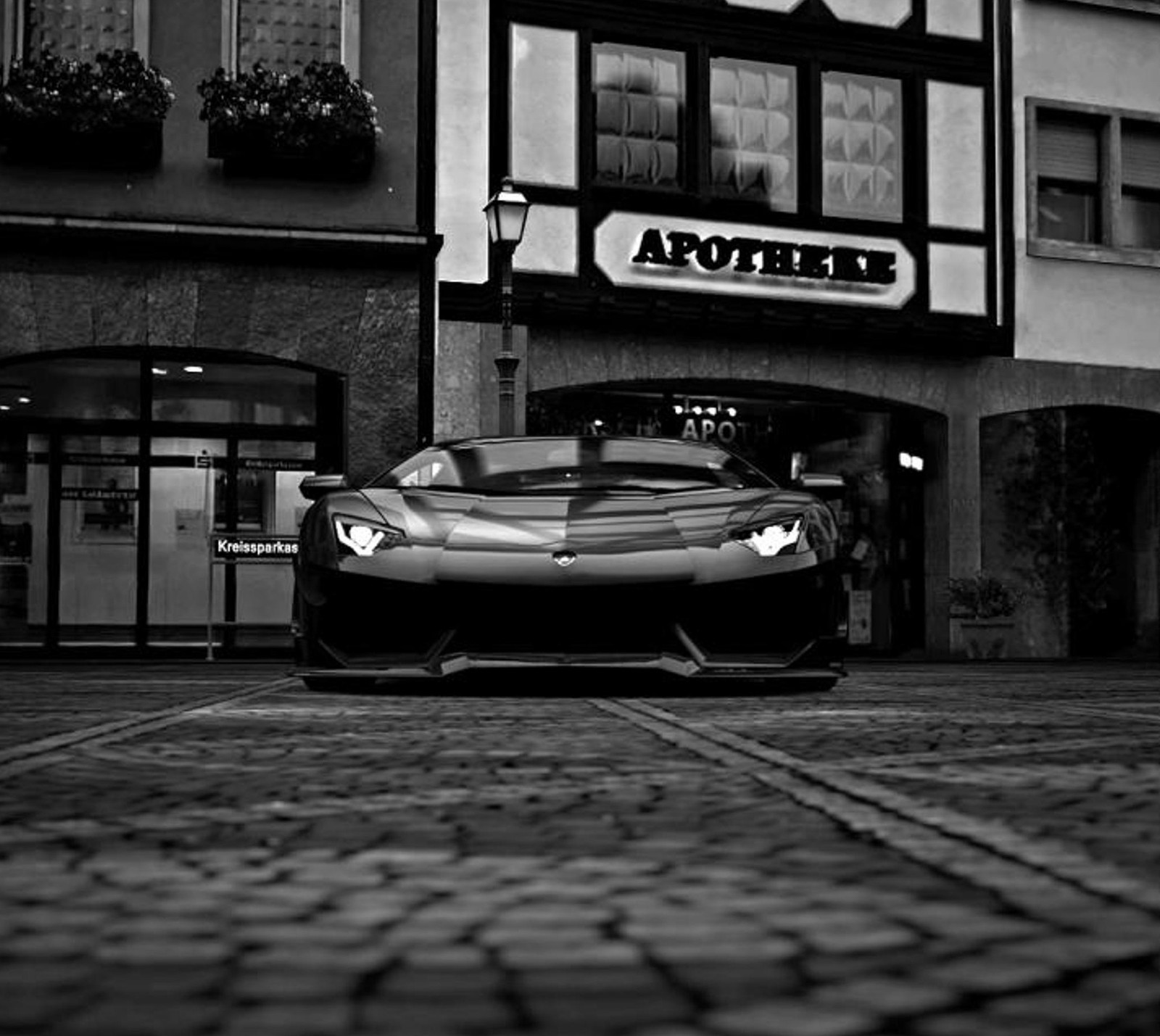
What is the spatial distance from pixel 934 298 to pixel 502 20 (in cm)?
506

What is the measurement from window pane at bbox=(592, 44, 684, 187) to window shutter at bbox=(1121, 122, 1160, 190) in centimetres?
520

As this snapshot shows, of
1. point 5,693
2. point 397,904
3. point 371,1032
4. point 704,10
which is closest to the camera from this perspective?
point 371,1032

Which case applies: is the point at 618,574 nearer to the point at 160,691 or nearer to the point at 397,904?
the point at 160,691

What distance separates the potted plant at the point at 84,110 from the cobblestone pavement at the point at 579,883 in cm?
1117

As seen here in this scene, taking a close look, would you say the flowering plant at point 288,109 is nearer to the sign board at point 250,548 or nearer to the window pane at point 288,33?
the window pane at point 288,33

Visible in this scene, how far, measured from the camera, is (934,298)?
1783cm

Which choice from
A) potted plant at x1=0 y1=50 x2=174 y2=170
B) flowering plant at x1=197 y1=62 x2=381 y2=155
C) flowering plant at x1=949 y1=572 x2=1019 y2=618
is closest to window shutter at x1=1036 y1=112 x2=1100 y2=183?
flowering plant at x1=949 y1=572 x2=1019 y2=618


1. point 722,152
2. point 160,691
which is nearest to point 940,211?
point 722,152

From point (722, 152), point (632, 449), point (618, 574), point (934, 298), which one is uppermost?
point (722, 152)

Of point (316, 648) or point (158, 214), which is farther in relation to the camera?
point (158, 214)

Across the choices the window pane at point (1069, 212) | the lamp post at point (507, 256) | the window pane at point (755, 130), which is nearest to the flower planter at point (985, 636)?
the window pane at point (1069, 212)

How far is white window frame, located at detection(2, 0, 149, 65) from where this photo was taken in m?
15.4

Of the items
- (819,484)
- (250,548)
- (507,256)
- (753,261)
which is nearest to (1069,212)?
(753,261)

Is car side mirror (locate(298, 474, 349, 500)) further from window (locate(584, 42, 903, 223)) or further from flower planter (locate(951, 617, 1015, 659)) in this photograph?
flower planter (locate(951, 617, 1015, 659))
